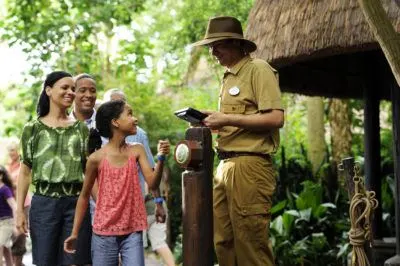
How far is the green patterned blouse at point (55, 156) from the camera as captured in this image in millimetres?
5613

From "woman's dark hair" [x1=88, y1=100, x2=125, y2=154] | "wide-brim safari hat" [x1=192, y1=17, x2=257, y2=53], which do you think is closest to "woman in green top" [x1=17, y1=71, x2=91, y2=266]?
"woman's dark hair" [x1=88, y1=100, x2=125, y2=154]

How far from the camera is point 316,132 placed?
14773 mm

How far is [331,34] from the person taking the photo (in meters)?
7.08

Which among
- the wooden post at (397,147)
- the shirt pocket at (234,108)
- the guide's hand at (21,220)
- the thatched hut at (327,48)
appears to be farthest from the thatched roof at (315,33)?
the guide's hand at (21,220)

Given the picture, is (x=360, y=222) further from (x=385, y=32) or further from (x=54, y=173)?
(x=54, y=173)

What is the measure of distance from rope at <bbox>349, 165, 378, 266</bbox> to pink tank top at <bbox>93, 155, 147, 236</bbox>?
1389 millimetres

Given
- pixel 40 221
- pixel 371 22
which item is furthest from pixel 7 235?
pixel 371 22

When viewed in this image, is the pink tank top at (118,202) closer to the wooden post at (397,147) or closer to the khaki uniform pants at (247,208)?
the khaki uniform pants at (247,208)

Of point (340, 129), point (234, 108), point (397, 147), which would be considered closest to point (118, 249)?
point (234, 108)

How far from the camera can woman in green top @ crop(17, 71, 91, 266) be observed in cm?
556

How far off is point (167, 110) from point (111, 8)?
10.6ft

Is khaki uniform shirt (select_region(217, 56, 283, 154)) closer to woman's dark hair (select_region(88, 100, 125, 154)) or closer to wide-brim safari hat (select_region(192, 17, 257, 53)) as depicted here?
wide-brim safari hat (select_region(192, 17, 257, 53))

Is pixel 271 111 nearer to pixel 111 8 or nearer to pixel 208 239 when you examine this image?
pixel 208 239

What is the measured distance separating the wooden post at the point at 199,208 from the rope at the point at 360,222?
0.85 metres
